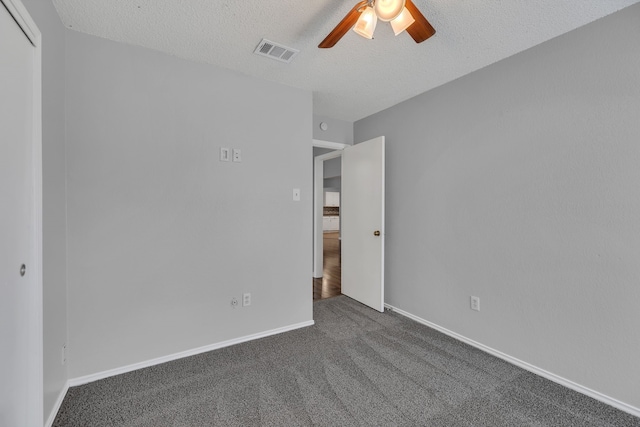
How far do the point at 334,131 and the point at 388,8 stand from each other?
7.32 ft

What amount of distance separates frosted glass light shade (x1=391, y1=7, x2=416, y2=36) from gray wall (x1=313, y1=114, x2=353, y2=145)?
1.94m

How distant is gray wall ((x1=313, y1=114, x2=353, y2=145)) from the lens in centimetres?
342

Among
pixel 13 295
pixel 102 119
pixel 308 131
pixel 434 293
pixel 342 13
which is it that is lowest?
pixel 434 293

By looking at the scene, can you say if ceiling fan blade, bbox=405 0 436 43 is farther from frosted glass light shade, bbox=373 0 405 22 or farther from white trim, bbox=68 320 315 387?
white trim, bbox=68 320 315 387

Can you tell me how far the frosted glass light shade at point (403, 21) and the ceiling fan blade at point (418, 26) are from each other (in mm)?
27

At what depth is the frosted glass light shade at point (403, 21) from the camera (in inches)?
56.9

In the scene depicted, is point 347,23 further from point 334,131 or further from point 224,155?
point 334,131

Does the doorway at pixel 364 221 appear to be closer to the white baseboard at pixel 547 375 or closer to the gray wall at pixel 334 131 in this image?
the gray wall at pixel 334 131

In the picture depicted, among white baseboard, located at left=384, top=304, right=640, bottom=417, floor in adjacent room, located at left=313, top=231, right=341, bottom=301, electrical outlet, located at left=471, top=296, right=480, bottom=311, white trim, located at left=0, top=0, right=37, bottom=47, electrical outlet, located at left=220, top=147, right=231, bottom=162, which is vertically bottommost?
white baseboard, located at left=384, top=304, right=640, bottom=417

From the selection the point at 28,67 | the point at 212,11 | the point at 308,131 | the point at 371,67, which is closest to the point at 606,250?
the point at 371,67

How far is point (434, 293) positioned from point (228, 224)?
210cm

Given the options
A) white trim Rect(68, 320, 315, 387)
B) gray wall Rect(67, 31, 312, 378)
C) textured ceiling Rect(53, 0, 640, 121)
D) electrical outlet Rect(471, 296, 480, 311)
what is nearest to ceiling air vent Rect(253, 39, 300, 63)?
textured ceiling Rect(53, 0, 640, 121)

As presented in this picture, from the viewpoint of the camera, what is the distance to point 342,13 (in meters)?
1.64

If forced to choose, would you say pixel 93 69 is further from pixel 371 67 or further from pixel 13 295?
pixel 371 67
